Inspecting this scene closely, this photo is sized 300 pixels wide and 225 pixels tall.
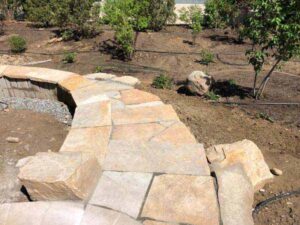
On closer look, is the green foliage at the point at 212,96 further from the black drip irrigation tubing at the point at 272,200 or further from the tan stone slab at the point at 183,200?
the tan stone slab at the point at 183,200

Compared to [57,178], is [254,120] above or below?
below

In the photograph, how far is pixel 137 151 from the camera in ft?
14.2

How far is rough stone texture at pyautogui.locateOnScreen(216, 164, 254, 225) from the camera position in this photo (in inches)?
137

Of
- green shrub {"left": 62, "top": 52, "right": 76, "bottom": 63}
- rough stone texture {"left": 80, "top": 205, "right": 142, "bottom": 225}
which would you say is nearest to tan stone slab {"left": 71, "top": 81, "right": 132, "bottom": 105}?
rough stone texture {"left": 80, "top": 205, "right": 142, "bottom": 225}

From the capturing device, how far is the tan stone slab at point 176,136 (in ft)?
14.8

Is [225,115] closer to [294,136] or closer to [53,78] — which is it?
[294,136]

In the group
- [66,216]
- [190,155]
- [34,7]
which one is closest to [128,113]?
[190,155]

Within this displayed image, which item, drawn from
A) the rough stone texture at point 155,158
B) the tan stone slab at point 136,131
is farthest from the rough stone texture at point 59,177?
the tan stone slab at point 136,131

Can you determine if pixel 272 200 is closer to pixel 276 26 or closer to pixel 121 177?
pixel 121 177

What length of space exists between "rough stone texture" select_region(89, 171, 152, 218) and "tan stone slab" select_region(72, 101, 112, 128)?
3.66 feet

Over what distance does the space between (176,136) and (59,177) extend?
5.41 ft

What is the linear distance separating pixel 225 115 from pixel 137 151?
2206 mm

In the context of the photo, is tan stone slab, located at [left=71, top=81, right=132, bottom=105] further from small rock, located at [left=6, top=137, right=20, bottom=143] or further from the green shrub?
the green shrub

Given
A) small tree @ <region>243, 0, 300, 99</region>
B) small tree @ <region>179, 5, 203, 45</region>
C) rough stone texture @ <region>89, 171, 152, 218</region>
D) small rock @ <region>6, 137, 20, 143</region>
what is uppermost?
small tree @ <region>243, 0, 300, 99</region>
